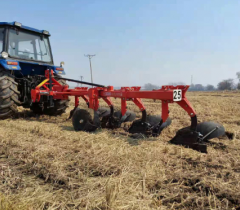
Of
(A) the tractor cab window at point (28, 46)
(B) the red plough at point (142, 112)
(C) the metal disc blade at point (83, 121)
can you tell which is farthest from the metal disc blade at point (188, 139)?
(A) the tractor cab window at point (28, 46)

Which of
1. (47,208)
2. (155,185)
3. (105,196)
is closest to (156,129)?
(155,185)

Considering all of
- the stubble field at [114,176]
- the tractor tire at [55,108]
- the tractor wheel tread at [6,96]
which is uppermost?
the tractor wheel tread at [6,96]

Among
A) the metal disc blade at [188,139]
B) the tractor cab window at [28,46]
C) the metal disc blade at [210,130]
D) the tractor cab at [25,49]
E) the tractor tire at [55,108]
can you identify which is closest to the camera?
the metal disc blade at [188,139]

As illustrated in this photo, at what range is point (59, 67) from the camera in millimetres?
6285

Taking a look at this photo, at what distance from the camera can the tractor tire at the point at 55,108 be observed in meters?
6.08

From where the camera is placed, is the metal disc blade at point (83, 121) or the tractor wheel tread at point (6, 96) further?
the tractor wheel tread at point (6, 96)

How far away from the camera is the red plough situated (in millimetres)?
3363

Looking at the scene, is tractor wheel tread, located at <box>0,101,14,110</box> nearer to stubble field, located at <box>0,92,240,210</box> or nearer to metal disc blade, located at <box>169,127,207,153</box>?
stubble field, located at <box>0,92,240,210</box>

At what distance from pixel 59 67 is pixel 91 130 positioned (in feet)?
9.51

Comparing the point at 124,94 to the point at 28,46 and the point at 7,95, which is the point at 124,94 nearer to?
the point at 7,95

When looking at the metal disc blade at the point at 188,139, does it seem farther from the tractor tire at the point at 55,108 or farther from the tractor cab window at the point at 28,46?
the tractor cab window at the point at 28,46

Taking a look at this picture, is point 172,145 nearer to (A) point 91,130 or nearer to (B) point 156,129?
(B) point 156,129

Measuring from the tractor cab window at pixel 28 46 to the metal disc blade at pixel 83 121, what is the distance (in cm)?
256

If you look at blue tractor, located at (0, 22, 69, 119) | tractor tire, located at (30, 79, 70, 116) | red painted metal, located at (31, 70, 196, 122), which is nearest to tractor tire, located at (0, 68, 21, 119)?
blue tractor, located at (0, 22, 69, 119)
